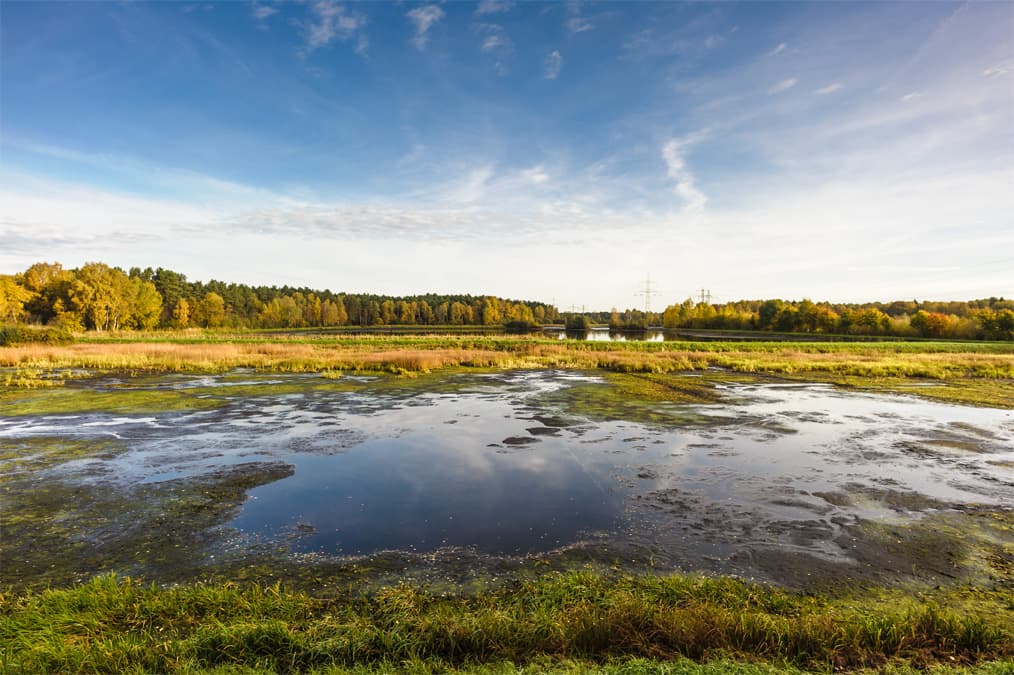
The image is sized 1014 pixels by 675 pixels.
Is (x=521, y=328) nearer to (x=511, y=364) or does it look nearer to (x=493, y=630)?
(x=511, y=364)

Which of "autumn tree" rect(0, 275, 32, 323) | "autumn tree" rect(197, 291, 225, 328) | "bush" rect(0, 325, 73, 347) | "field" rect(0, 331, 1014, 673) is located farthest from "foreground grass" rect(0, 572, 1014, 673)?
"autumn tree" rect(197, 291, 225, 328)

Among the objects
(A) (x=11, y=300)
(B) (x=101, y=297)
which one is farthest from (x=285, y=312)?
(A) (x=11, y=300)

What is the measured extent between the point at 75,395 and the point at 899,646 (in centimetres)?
2907

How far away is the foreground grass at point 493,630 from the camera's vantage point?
4406mm

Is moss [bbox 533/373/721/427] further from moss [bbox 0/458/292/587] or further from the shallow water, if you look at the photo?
moss [bbox 0/458/292/587]

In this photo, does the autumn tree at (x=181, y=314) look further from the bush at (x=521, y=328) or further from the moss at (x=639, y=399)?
the moss at (x=639, y=399)

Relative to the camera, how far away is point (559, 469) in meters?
11.6

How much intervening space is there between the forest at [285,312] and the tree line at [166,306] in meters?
0.19

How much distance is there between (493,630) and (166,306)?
137607mm

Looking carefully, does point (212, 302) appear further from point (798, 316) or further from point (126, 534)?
point (798, 316)

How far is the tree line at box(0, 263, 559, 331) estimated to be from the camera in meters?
81.1

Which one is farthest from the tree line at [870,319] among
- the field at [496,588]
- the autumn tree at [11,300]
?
the autumn tree at [11,300]

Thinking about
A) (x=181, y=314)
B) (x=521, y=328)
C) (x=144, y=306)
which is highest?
(x=144, y=306)

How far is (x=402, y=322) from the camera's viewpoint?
17988 cm
